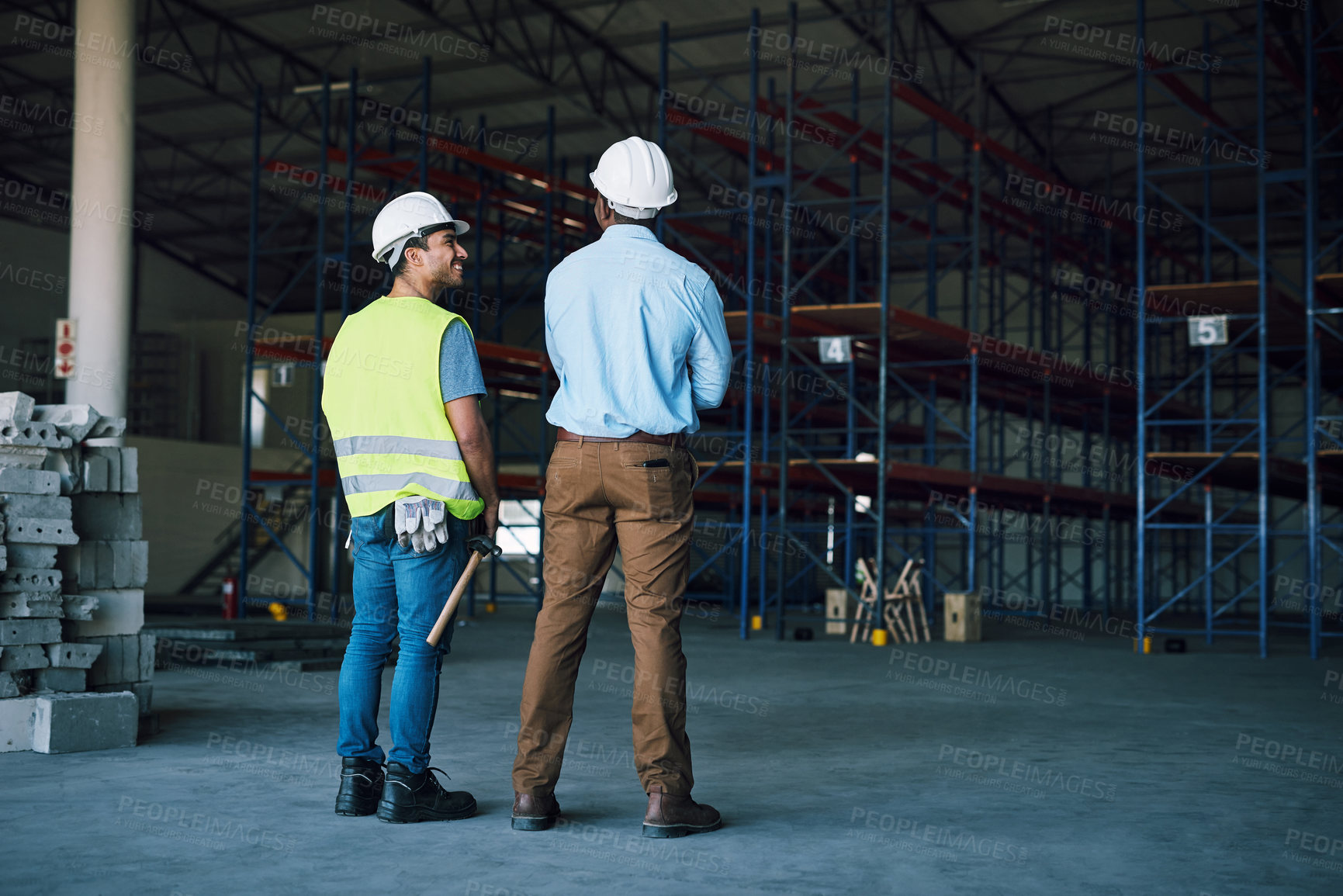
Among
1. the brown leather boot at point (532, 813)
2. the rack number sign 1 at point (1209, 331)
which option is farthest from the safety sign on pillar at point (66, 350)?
the rack number sign 1 at point (1209, 331)

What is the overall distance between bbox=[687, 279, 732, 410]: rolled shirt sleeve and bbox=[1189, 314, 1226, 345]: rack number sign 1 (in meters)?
8.91

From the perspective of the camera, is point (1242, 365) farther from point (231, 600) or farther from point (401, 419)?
point (401, 419)

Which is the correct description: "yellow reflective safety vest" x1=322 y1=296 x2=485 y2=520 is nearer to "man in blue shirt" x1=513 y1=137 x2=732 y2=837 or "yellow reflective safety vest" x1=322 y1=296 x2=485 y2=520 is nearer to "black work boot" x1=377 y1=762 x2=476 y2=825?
"man in blue shirt" x1=513 y1=137 x2=732 y2=837

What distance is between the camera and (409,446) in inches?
159

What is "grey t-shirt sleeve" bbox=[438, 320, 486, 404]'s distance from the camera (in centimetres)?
403

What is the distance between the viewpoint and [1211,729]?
A: 22.1ft

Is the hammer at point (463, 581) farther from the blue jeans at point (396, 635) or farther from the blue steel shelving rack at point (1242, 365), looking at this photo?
the blue steel shelving rack at point (1242, 365)

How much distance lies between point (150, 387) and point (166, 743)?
74.4 feet

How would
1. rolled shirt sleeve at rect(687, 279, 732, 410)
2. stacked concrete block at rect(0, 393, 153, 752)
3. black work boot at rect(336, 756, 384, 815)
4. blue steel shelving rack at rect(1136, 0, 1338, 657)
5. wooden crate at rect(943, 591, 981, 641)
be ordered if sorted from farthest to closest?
wooden crate at rect(943, 591, 981, 641), blue steel shelving rack at rect(1136, 0, 1338, 657), stacked concrete block at rect(0, 393, 153, 752), black work boot at rect(336, 756, 384, 815), rolled shirt sleeve at rect(687, 279, 732, 410)

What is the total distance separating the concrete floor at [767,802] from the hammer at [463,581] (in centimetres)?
59

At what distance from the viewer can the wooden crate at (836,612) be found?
49.9 ft

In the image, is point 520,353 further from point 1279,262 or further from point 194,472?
Answer: point 1279,262

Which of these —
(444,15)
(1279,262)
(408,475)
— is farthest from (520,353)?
(1279,262)

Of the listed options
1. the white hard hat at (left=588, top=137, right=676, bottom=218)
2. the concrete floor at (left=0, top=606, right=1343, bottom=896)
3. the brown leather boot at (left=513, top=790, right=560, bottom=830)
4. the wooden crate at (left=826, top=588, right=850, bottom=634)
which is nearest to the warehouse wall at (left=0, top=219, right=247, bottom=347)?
the wooden crate at (left=826, top=588, right=850, bottom=634)
